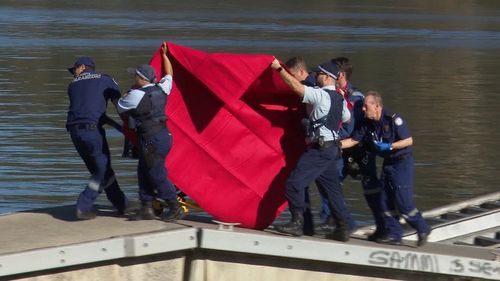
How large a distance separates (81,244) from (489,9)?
58455 millimetres

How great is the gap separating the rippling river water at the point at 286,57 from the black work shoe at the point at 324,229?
11.0 ft

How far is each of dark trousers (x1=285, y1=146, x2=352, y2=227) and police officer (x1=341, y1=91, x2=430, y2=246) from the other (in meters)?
0.39

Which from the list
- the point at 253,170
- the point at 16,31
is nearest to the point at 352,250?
the point at 253,170

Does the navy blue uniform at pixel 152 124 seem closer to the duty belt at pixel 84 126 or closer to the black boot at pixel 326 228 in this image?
the duty belt at pixel 84 126

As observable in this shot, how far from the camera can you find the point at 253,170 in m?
10.5

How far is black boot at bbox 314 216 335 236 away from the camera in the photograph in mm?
10883

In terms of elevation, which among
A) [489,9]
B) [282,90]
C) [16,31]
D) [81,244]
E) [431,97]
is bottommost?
[81,244]

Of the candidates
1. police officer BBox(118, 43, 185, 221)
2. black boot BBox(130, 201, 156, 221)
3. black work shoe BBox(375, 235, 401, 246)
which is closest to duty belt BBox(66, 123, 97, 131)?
police officer BBox(118, 43, 185, 221)

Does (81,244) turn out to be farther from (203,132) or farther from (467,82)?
(467,82)

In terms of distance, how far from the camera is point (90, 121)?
10.7 m

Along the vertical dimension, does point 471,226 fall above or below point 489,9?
below

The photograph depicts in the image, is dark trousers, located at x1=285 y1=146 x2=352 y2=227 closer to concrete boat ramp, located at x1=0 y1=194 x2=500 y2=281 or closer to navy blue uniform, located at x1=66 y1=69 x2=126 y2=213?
concrete boat ramp, located at x1=0 y1=194 x2=500 y2=281

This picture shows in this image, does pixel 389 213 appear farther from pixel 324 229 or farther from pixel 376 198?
pixel 324 229

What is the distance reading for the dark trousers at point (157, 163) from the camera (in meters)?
10.3
